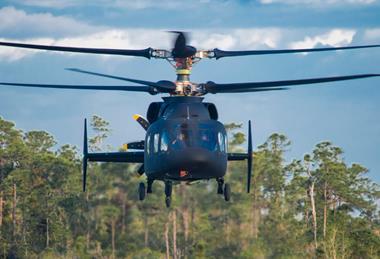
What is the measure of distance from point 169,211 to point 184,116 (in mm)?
55345

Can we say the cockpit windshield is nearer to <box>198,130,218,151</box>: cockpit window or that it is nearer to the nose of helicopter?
<box>198,130,218,151</box>: cockpit window

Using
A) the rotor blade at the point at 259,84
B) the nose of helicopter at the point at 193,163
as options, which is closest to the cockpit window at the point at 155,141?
the nose of helicopter at the point at 193,163

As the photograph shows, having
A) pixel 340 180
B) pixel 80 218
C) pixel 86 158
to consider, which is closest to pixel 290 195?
pixel 340 180

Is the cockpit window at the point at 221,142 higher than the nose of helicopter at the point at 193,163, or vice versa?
the cockpit window at the point at 221,142

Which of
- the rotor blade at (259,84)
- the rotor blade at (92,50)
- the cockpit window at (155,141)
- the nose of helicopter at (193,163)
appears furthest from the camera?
the cockpit window at (155,141)

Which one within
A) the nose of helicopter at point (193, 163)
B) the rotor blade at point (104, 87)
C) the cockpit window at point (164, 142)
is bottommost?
the nose of helicopter at point (193, 163)

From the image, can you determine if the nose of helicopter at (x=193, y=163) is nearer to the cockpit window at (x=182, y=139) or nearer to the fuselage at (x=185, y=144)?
the fuselage at (x=185, y=144)

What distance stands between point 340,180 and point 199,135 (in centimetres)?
5563

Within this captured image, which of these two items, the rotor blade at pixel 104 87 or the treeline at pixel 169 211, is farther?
the treeline at pixel 169 211

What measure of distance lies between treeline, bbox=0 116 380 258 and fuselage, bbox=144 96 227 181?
43.4m

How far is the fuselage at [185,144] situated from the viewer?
1582 inches

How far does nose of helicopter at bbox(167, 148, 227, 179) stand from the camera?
131 feet

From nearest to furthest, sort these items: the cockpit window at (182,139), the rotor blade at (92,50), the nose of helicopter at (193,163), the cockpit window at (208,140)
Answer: the rotor blade at (92,50)
the nose of helicopter at (193,163)
the cockpit window at (182,139)
the cockpit window at (208,140)

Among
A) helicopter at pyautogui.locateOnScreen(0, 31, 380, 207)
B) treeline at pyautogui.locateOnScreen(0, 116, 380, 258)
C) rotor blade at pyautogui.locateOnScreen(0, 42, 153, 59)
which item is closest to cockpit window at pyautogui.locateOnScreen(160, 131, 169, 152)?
helicopter at pyautogui.locateOnScreen(0, 31, 380, 207)
